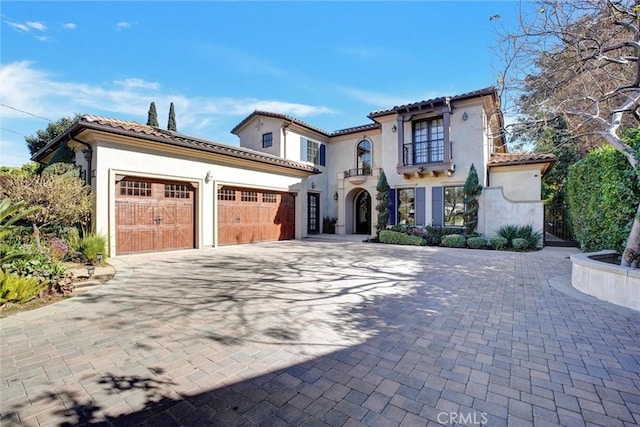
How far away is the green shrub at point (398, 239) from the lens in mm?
13821

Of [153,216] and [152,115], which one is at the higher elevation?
[152,115]

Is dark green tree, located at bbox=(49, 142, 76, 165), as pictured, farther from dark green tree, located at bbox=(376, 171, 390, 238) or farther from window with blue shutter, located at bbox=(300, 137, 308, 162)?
dark green tree, located at bbox=(376, 171, 390, 238)

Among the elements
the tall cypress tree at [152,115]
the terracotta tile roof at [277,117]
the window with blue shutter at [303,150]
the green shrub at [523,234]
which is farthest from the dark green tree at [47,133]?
the green shrub at [523,234]

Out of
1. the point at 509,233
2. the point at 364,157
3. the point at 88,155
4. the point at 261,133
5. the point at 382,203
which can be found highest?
the point at 261,133

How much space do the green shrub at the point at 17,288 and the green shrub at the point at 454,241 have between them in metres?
13.5

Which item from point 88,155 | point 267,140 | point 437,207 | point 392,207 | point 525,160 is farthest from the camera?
point 267,140

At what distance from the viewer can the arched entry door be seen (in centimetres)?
2005

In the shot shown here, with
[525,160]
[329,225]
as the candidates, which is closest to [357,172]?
[329,225]

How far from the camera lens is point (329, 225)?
1930 centimetres

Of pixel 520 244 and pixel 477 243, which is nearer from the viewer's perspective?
pixel 520 244

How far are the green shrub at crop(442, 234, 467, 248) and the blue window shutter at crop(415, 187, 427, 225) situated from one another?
2.25 m

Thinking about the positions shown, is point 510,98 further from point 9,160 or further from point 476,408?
point 9,160

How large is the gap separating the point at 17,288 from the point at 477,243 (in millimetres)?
14290

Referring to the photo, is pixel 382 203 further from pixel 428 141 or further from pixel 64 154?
pixel 64 154
